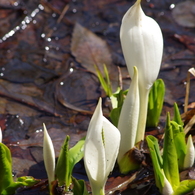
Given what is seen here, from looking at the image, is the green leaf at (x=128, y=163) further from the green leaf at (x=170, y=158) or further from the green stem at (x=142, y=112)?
the green leaf at (x=170, y=158)

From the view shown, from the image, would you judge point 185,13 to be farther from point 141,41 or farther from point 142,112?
point 141,41

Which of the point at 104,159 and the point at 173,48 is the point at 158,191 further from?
the point at 173,48

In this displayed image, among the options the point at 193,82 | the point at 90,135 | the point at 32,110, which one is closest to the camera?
the point at 90,135

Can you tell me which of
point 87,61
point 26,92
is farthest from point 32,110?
point 87,61

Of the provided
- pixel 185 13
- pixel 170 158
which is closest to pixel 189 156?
pixel 170 158

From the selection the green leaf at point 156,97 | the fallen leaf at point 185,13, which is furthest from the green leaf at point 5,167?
the fallen leaf at point 185,13

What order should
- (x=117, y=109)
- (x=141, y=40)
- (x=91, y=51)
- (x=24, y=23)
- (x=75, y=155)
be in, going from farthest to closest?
(x=24, y=23) → (x=91, y=51) → (x=117, y=109) → (x=75, y=155) → (x=141, y=40)

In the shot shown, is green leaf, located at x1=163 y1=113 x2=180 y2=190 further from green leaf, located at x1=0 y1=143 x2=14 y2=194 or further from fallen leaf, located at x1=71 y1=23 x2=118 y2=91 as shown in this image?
fallen leaf, located at x1=71 y1=23 x2=118 y2=91
